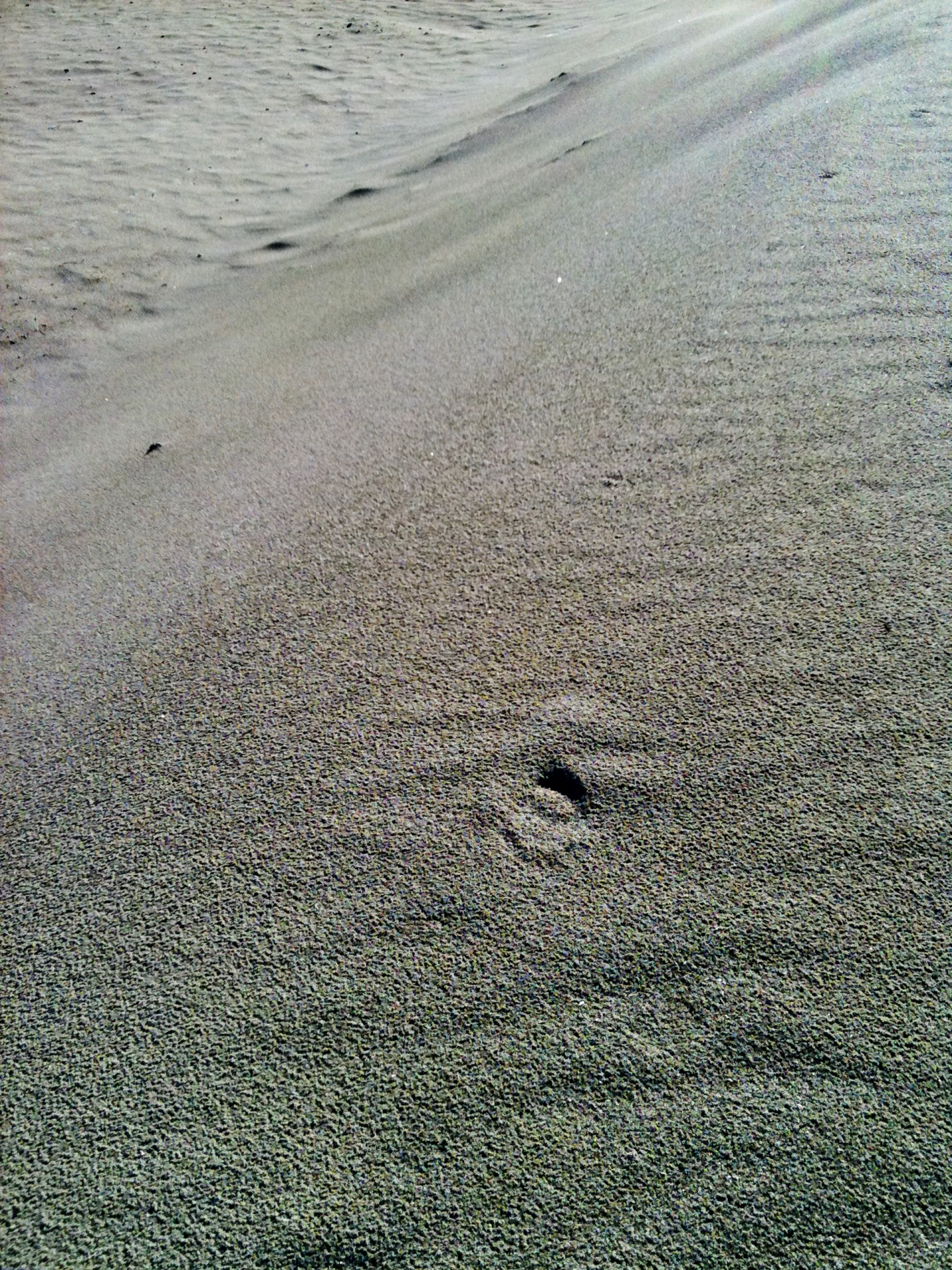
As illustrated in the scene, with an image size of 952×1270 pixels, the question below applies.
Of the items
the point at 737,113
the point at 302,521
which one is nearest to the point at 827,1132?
the point at 302,521

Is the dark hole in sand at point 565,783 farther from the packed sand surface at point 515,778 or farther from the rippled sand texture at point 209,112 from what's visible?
the rippled sand texture at point 209,112

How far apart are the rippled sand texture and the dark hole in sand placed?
404 centimetres

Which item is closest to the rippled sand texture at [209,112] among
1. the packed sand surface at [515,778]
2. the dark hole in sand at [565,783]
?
the packed sand surface at [515,778]

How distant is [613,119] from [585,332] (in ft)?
8.91

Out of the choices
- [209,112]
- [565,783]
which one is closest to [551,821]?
[565,783]

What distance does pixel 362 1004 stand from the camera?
58.1 inches

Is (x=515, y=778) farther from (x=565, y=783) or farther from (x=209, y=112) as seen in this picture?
(x=209, y=112)

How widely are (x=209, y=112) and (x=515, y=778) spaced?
703 centimetres

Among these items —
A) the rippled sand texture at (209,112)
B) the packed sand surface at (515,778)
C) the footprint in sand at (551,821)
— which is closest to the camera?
the packed sand surface at (515,778)

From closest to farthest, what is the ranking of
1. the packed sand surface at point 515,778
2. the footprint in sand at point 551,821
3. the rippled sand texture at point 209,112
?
the packed sand surface at point 515,778
the footprint in sand at point 551,821
the rippled sand texture at point 209,112

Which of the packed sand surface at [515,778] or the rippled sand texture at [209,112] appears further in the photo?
the rippled sand texture at [209,112]

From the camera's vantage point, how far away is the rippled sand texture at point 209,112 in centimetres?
530

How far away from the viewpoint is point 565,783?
5.73ft

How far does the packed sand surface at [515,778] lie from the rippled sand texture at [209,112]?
2.10m
